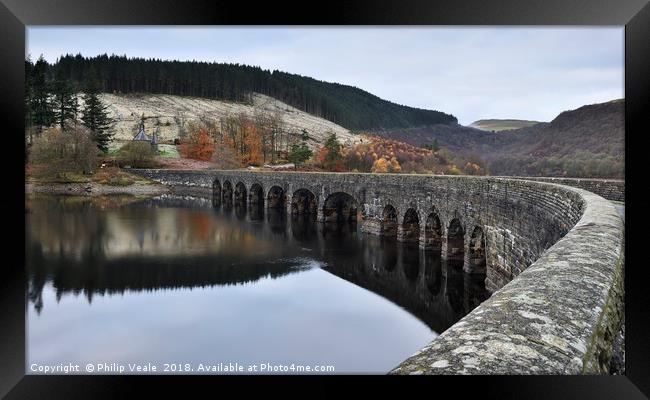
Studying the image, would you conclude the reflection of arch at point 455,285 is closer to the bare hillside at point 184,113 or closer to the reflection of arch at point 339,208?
the reflection of arch at point 339,208

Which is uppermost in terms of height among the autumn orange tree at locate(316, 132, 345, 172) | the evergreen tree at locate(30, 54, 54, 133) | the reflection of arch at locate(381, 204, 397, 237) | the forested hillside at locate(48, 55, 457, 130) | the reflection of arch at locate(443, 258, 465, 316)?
the forested hillside at locate(48, 55, 457, 130)

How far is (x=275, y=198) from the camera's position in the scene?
38.3 m

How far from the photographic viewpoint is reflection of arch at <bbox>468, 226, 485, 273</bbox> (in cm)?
1622

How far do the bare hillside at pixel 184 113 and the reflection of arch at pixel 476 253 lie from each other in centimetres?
5896

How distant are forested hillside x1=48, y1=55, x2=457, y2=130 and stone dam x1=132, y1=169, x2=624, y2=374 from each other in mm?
67677

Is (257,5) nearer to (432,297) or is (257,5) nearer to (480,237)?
(432,297)

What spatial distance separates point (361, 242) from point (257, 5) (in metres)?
19.4

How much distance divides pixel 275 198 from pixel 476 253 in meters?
23.9

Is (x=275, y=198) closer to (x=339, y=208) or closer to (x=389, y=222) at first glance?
(x=339, y=208)

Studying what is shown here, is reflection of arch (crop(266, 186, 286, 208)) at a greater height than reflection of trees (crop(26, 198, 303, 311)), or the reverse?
reflection of arch (crop(266, 186, 286, 208))

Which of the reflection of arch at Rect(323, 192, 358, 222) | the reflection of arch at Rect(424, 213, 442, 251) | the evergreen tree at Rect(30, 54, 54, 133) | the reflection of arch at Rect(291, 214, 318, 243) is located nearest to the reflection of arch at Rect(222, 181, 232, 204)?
the evergreen tree at Rect(30, 54, 54, 133)

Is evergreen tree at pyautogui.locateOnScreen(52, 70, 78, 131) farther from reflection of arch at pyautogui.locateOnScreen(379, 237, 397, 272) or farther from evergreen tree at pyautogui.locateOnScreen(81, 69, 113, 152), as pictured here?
reflection of arch at pyautogui.locateOnScreen(379, 237, 397, 272)

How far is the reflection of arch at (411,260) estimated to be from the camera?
17061 mm

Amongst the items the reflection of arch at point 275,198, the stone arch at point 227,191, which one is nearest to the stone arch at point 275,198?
the reflection of arch at point 275,198
